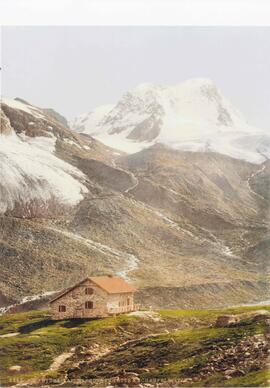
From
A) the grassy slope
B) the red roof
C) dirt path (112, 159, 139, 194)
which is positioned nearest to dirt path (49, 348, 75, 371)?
the grassy slope

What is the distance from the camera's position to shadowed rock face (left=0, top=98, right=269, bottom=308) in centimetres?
9269

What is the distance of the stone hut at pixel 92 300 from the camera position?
224ft

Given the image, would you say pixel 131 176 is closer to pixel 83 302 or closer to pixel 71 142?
pixel 71 142

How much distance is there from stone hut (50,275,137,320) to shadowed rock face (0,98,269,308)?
51.1 ft

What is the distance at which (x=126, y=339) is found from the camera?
65.7 m

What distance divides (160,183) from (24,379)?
68480 millimetres

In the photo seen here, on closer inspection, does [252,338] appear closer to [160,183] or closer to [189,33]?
[189,33]

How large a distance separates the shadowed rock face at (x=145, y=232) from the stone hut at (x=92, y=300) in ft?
51.1

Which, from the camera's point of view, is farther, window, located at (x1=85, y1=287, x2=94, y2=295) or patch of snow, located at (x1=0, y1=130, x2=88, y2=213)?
patch of snow, located at (x1=0, y1=130, x2=88, y2=213)

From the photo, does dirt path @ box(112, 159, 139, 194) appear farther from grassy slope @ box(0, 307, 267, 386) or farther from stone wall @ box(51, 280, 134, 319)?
stone wall @ box(51, 280, 134, 319)

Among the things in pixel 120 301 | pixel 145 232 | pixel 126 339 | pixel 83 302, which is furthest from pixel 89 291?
pixel 145 232

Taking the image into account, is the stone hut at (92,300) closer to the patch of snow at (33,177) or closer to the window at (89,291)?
the window at (89,291)

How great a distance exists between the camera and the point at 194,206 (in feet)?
398

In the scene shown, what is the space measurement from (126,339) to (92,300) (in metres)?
4.59
